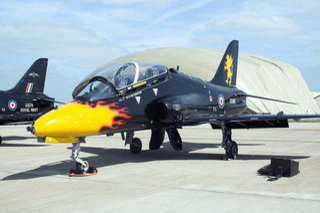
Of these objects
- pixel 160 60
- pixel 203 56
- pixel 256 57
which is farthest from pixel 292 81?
pixel 160 60

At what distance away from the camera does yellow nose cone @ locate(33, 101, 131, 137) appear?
8.58m

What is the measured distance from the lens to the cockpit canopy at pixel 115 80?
1009 centimetres

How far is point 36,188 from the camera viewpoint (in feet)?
25.7

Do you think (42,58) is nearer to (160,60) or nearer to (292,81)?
(160,60)

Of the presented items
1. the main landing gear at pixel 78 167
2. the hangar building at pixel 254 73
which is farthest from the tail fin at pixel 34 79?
the hangar building at pixel 254 73

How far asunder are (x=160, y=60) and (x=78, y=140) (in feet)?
203

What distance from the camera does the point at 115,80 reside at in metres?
10.5

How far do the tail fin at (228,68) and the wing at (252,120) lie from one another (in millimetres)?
4312

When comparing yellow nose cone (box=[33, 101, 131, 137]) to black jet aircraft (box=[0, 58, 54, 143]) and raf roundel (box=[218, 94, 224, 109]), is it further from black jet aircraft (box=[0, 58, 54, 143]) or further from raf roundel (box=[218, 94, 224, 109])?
black jet aircraft (box=[0, 58, 54, 143])

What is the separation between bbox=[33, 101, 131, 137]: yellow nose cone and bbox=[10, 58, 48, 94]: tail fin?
1326 centimetres

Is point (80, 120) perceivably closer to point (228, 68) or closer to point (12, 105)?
point (228, 68)

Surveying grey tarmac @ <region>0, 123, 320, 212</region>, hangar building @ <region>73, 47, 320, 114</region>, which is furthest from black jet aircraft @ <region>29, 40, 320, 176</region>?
hangar building @ <region>73, 47, 320, 114</region>

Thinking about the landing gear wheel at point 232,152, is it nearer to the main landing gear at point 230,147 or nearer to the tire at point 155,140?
the main landing gear at point 230,147

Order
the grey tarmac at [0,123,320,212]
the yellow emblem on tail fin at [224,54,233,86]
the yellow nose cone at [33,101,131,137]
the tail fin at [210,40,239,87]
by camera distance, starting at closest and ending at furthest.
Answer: the grey tarmac at [0,123,320,212] < the yellow nose cone at [33,101,131,137] < the tail fin at [210,40,239,87] < the yellow emblem on tail fin at [224,54,233,86]
